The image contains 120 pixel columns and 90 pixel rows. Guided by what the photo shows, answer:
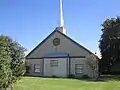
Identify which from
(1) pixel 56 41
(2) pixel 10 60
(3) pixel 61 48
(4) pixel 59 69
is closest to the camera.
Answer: (2) pixel 10 60

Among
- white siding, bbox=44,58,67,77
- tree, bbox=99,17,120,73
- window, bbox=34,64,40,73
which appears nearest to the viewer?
white siding, bbox=44,58,67,77

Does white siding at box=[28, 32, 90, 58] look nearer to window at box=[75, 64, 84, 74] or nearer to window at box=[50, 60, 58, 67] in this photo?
window at box=[75, 64, 84, 74]

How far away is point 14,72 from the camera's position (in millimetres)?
18188

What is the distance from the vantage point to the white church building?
Answer: 1769 inches

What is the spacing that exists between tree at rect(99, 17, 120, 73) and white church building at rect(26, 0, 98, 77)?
9.37m

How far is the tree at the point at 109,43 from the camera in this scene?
52.7 metres

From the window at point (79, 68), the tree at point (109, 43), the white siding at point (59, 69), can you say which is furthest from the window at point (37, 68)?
the tree at point (109, 43)

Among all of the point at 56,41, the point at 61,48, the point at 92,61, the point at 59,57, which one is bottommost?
the point at 92,61

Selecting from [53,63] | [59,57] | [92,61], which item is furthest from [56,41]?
[92,61]

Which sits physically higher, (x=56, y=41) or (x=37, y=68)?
(x=56, y=41)

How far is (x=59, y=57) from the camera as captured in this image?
45.3 metres

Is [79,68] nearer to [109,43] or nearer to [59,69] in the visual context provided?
[59,69]

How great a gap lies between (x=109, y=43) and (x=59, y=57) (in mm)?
12999

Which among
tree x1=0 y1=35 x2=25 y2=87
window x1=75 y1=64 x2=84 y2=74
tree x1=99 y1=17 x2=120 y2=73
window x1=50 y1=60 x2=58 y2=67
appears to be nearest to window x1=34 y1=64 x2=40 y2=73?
window x1=50 y1=60 x2=58 y2=67
